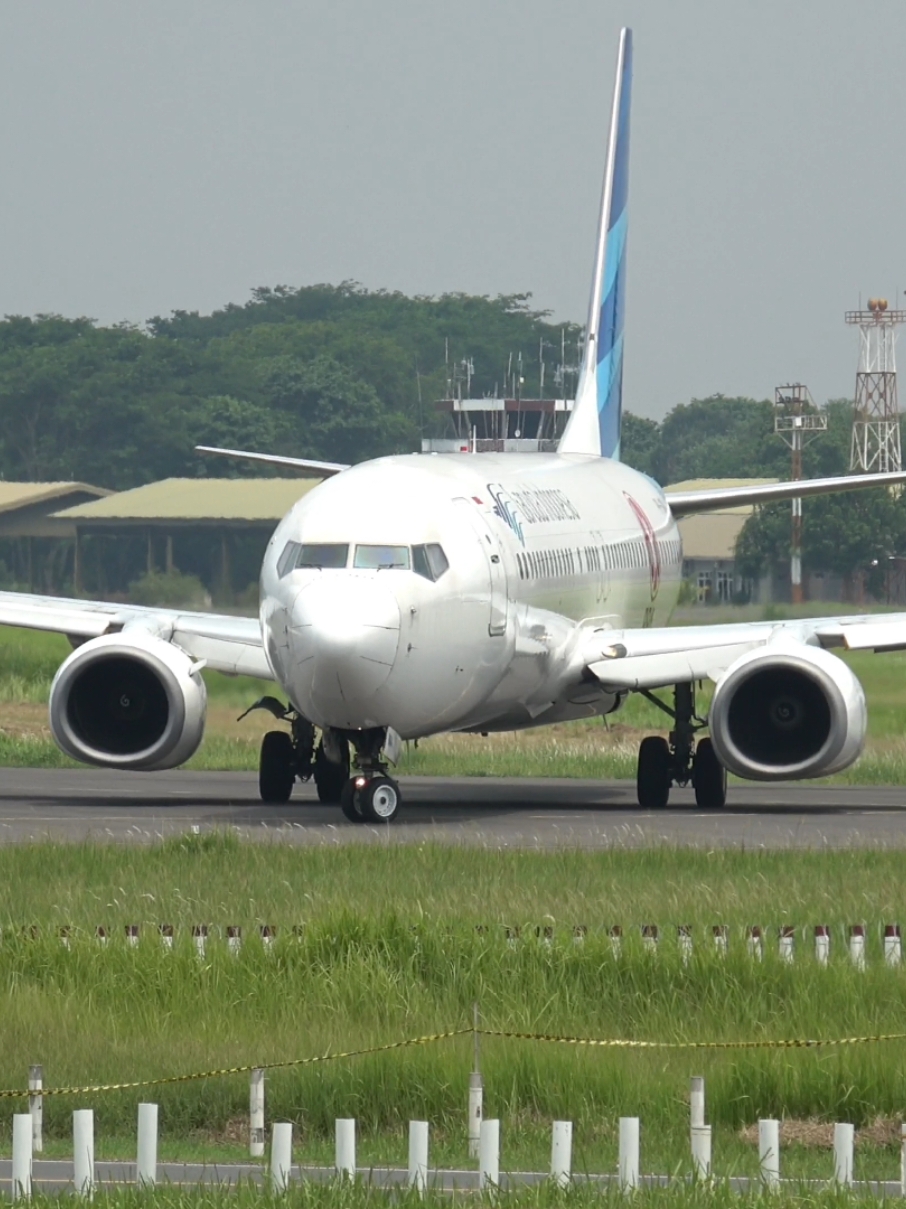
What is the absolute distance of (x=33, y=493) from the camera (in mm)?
101062

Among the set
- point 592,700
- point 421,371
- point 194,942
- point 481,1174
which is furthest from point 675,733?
point 421,371

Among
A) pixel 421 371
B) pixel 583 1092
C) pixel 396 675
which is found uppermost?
pixel 421 371

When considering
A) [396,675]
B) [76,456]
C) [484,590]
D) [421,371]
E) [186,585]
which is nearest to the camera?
[396,675]

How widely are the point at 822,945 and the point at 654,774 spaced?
48.0 ft

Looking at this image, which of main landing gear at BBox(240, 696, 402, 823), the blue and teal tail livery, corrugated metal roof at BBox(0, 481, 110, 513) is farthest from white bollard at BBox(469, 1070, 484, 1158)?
corrugated metal roof at BBox(0, 481, 110, 513)

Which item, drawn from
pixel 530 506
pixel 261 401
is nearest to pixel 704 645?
pixel 530 506

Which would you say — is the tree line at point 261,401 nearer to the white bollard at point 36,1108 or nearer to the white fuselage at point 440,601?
the white fuselage at point 440,601

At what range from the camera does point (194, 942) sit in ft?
53.3

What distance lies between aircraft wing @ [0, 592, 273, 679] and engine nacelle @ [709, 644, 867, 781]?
203 inches

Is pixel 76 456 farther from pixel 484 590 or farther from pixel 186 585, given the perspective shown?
pixel 484 590

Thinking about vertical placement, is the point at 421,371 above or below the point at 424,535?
above

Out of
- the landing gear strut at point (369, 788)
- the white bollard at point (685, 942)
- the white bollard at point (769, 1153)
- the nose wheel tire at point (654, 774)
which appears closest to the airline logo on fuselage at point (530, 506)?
the nose wheel tire at point (654, 774)

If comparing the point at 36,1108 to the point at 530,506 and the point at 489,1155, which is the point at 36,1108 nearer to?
the point at 489,1155

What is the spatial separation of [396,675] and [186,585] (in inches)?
1578
